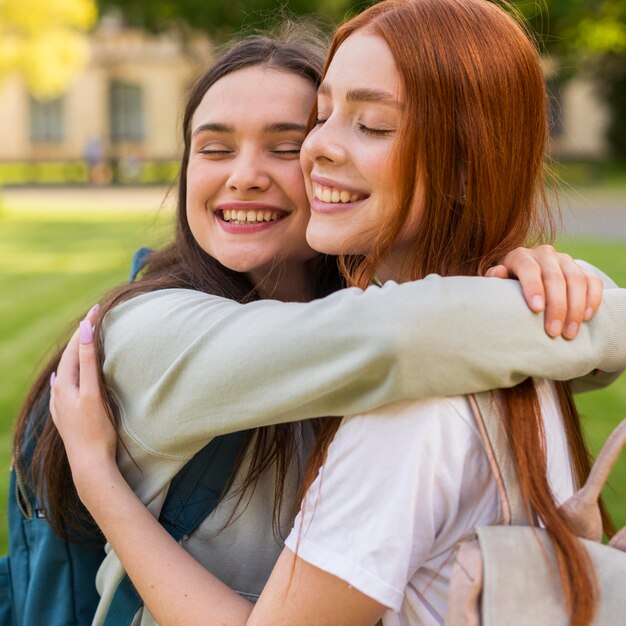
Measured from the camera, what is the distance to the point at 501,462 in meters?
1.74

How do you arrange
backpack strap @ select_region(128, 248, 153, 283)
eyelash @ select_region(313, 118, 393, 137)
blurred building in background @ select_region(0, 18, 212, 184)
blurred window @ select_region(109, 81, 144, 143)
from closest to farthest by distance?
eyelash @ select_region(313, 118, 393, 137) < backpack strap @ select_region(128, 248, 153, 283) < blurred building in background @ select_region(0, 18, 212, 184) < blurred window @ select_region(109, 81, 144, 143)

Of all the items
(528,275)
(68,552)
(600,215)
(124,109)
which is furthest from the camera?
(124,109)

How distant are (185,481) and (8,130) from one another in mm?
46134

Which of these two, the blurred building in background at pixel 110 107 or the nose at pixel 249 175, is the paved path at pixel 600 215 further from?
the blurred building in background at pixel 110 107

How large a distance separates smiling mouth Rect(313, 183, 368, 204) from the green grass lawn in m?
1.02

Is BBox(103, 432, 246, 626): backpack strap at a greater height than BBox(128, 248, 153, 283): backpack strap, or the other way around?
BBox(128, 248, 153, 283): backpack strap

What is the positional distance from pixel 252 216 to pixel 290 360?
95cm

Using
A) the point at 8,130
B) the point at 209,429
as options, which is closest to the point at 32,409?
the point at 209,429

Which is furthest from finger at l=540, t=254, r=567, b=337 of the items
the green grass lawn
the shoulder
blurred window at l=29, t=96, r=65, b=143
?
blurred window at l=29, t=96, r=65, b=143

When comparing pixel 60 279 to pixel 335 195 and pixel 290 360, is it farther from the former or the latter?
pixel 290 360

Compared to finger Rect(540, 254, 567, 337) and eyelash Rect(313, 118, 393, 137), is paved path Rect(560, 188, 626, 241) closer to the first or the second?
eyelash Rect(313, 118, 393, 137)

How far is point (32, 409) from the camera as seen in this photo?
2629 mm

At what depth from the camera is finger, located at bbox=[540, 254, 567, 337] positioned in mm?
1844

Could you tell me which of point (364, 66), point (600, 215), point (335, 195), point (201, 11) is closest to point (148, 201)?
point (201, 11)
